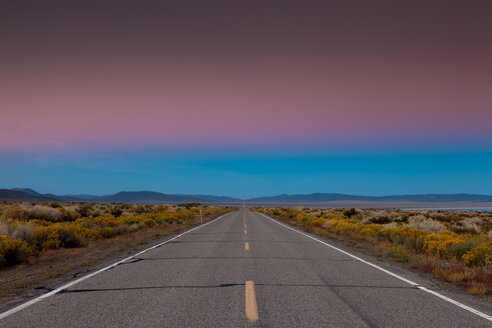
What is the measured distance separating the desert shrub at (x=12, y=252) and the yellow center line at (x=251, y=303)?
322 inches

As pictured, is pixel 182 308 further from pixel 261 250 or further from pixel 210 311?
pixel 261 250

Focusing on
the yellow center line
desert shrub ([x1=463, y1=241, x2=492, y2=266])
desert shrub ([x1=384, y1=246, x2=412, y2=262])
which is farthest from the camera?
desert shrub ([x1=384, y1=246, x2=412, y2=262])

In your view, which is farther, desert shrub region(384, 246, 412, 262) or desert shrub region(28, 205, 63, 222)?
desert shrub region(28, 205, 63, 222)

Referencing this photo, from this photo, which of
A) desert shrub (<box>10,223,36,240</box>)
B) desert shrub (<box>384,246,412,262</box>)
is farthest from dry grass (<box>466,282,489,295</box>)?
desert shrub (<box>10,223,36,240</box>)

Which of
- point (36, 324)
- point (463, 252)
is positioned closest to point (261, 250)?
point (463, 252)

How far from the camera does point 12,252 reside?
10797 millimetres

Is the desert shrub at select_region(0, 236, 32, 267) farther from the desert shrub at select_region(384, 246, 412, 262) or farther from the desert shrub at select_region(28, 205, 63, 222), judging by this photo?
the desert shrub at select_region(28, 205, 63, 222)

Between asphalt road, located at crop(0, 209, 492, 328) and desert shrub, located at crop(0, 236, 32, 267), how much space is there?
156 inches

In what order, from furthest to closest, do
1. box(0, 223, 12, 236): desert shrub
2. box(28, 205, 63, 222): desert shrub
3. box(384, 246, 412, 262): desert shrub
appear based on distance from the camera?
box(28, 205, 63, 222): desert shrub → box(0, 223, 12, 236): desert shrub → box(384, 246, 412, 262): desert shrub

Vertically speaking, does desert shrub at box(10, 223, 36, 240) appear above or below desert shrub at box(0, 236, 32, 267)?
above

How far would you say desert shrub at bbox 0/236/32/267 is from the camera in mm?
10453

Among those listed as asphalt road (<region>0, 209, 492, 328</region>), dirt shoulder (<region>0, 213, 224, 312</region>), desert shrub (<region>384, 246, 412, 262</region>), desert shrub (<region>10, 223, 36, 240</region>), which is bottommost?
desert shrub (<region>384, 246, 412, 262</region>)

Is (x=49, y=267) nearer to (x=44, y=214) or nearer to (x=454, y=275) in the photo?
(x=454, y=275)

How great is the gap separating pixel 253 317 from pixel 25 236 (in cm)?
1259
